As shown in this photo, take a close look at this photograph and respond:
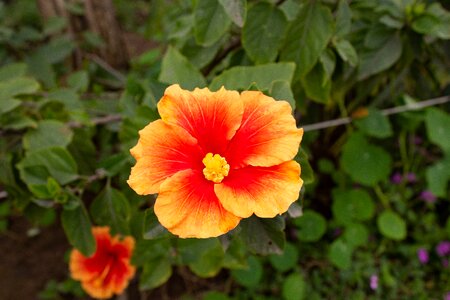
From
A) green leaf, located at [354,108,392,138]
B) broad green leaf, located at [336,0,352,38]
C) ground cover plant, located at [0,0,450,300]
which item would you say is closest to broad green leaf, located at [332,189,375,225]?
ground cover plant, located at [0,0,450,300]

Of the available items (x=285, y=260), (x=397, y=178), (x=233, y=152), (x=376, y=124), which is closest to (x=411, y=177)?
(x=397, y=178)

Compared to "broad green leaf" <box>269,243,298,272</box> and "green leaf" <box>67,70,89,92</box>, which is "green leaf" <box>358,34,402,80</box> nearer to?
"broad green leaf" <box>269,243,298,272</box>

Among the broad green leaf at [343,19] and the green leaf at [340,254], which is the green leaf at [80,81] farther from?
the green leaf at [340,254]

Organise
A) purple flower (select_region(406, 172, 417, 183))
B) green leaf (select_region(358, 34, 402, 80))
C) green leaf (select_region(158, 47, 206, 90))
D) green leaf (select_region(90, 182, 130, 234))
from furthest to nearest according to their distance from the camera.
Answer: purple flower (select_region(406, 172, 417, 183)) → green leaf (select_region(358, 34, 402, 80)) → green leaf (select_region(90, 182, 130, 234)) → green leaf (select_region(158, 47, 206, 90))

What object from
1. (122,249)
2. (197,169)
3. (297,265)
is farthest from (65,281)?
(197,169)

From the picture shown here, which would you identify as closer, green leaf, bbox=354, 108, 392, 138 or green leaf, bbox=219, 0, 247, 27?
green leaf, bbox=219, 0, 247, 27

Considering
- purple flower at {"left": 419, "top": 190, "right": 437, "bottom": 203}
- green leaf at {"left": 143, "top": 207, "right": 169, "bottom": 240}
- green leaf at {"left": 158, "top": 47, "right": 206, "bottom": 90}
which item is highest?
green leaf at {"left": 158, "top": 47, "right": 206, "bottom": 90}

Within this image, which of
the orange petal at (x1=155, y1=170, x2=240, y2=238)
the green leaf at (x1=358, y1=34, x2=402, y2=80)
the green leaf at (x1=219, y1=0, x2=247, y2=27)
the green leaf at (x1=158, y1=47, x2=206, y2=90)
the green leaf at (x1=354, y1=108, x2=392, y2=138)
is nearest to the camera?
the orange petal at (x1=155, y1=170, x2=240, y2=238)

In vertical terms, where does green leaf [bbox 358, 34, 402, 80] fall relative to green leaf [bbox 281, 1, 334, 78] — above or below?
below

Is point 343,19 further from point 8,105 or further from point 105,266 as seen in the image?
point 105,266
